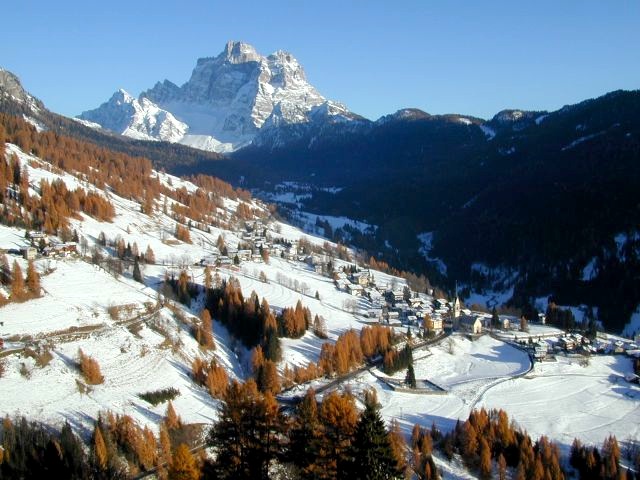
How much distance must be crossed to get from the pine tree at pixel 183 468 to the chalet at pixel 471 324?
57.1 meters

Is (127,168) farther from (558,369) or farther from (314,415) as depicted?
(314,415)

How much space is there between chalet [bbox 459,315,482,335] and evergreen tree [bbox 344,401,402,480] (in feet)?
189

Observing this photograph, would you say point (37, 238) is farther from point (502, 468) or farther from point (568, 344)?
point (568, 344)

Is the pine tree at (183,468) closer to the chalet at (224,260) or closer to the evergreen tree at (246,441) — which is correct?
the evergreen tree at (246,441)

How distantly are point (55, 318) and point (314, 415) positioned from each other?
36.0m

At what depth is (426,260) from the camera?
166m

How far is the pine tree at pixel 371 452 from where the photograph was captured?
81.9 ft

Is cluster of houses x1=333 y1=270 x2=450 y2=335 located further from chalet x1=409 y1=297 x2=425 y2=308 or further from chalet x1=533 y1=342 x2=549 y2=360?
chalet x1=533 y1=342 x2=549 y2=360

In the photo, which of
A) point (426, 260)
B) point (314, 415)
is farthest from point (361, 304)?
point (426, 260)

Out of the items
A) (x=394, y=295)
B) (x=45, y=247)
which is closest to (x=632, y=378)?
(x=394, y=295)

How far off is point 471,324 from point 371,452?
196 feet

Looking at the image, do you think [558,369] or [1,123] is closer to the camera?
[558,369]

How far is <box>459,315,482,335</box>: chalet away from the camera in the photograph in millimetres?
81062

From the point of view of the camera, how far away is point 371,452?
25.0 metres
